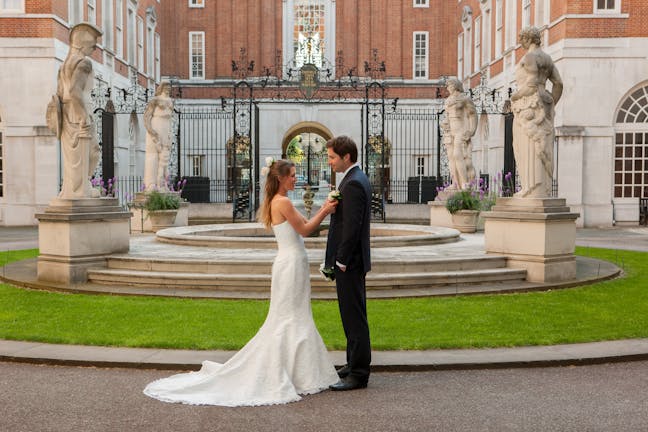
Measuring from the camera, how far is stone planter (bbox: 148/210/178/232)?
20.7m

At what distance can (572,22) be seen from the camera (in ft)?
84.1

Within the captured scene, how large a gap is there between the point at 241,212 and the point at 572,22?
13127 millimetres

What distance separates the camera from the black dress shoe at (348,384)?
6215mm

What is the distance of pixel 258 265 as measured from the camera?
443 inches

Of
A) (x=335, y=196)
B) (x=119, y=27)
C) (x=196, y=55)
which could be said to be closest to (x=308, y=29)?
(x=196, y=55)

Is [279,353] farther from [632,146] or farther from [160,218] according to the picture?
[632,146]

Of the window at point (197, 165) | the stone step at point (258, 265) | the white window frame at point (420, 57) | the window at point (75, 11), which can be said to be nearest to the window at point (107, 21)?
the window at point (75, 11)

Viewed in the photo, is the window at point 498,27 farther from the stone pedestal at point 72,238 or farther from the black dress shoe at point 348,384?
the black dress shoe at point 348,384

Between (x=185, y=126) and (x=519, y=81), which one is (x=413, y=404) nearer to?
(x=519, y=81)

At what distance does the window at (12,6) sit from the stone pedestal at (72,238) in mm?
16076

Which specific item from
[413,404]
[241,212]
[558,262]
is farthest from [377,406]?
[241,212]

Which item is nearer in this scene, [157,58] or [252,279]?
[252,279]

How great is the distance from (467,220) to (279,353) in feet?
47.4

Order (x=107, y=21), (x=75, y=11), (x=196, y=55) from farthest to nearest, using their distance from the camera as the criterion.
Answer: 1. (x=196, y=55)
2. (x=107, y=21)
3. (x=75, y=11)
